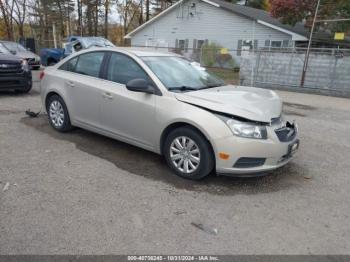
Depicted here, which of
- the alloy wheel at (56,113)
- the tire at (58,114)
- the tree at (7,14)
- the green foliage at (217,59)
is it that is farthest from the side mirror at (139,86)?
the tree at (7,14)

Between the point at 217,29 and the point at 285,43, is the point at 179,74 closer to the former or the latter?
the point at 285,43

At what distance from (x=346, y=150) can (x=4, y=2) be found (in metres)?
38.7

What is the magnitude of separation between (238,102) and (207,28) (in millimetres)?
23948

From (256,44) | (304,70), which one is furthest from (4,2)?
(304,70)

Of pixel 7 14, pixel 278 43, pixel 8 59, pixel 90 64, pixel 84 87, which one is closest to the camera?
pixel 84 87

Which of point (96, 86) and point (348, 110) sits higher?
point (96, 86)

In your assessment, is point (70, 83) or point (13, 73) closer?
point (70, 83)

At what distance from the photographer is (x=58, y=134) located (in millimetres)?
5914

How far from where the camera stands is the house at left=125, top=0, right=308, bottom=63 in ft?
77.7

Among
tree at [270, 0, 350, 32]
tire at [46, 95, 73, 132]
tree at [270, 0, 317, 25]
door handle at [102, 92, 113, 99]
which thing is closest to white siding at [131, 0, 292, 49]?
tree at [270, 0, 317, 25]

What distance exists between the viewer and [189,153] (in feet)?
13.6

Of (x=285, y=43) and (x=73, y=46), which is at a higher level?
(x=285, y=43)

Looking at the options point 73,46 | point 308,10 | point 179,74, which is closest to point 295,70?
point 308,10

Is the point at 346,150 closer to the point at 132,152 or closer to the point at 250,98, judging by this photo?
the point at 250,98
